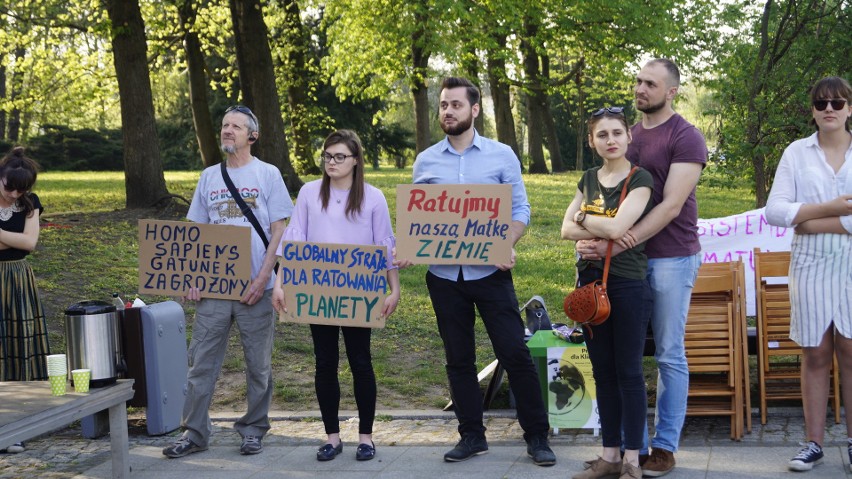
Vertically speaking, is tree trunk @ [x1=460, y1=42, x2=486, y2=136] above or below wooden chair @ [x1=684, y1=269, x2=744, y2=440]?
above

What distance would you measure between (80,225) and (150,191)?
179 centimetres

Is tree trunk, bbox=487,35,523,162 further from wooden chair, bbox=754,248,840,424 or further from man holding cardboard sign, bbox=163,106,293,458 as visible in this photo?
man holding cardboard sign, bbox=163,106,293,458

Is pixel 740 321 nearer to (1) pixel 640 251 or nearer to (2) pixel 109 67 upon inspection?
(1) pixel 640 251

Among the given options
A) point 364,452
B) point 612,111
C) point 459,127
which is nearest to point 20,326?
point 364,452

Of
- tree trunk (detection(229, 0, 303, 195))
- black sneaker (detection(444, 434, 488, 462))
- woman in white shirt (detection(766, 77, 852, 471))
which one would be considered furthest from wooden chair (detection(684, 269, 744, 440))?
tree trunk (detection(229, 0, 303, 195))

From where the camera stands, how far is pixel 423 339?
10.8 m

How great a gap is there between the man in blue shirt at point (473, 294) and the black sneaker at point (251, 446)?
1.36 metres

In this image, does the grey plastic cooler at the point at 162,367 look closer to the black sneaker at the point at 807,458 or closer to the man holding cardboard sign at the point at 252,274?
the man holding cardboard sign at the point at 252,274

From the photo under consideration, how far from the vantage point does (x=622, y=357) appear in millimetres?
5590

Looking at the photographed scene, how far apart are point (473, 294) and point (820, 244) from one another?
2034 millimetres

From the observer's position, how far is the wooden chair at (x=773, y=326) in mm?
6867

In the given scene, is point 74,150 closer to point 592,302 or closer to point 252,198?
point 252,198

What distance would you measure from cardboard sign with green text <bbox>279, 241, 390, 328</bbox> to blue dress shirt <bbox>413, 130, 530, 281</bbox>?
39cm

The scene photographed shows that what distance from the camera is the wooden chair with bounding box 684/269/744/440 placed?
6.67 metres
